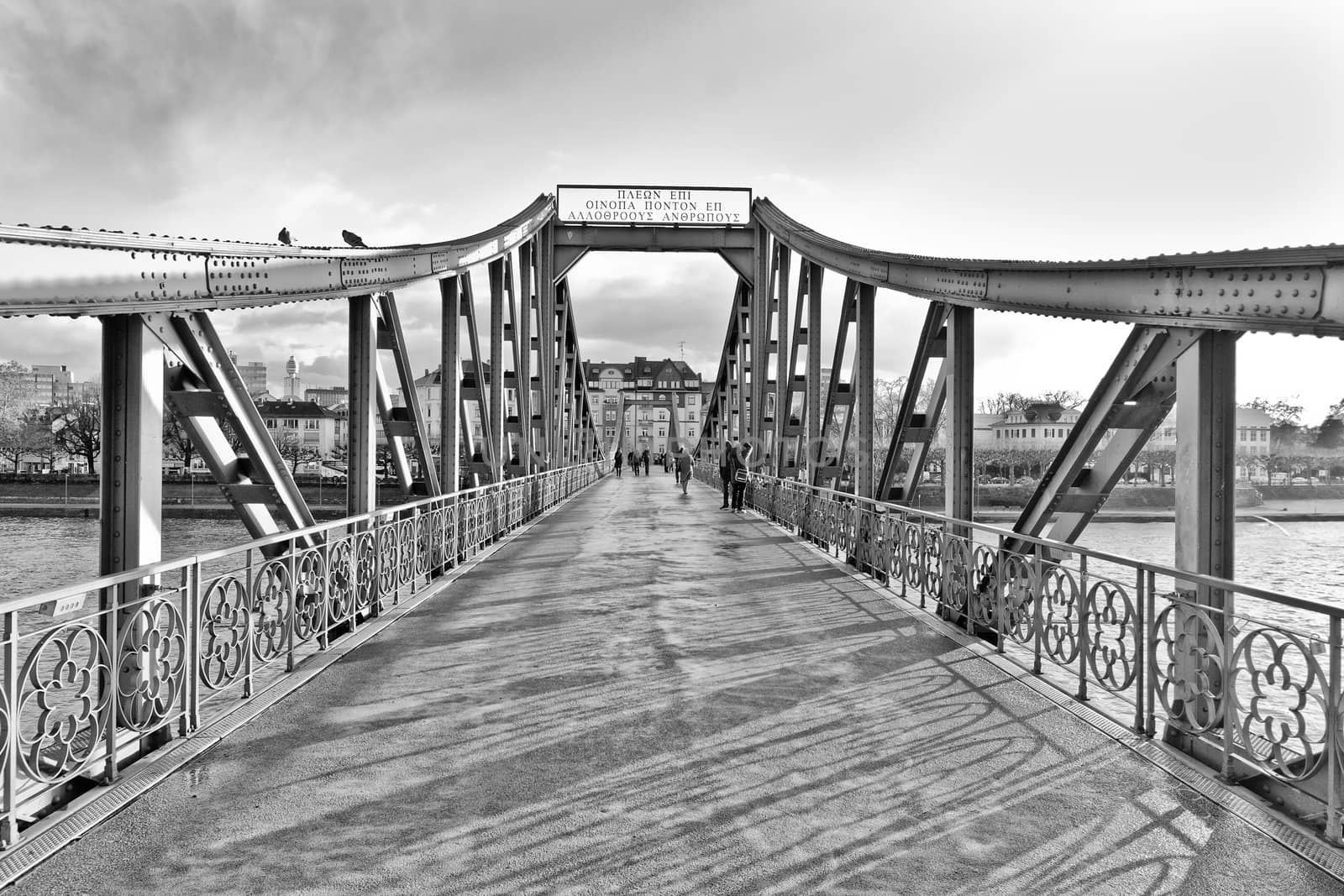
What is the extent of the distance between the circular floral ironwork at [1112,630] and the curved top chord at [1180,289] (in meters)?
1.40

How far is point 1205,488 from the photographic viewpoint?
3938mm

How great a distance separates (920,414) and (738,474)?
12.2 m

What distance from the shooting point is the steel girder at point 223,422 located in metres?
4.61

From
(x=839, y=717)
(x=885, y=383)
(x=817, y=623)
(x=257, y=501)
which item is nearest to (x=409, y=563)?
(x=257, y=501)

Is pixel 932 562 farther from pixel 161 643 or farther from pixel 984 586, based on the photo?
pixel 161 643

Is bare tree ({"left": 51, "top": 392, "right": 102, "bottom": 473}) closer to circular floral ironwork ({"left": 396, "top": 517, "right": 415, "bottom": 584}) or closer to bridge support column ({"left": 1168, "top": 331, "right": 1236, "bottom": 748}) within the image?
circular floral ironwork ({"left": 396, "top": 517, "right": 415, "bottom": 584})

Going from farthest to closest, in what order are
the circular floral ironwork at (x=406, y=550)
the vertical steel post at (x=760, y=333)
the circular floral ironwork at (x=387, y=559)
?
the vertical steel post at (x=760, y=333) → the circular floral ironwork at (x=406, y=550) → the circular floral ironwork at (x=387, y=559)

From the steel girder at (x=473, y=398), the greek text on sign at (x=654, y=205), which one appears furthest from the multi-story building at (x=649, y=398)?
the steel girder at (x=473, y=398)

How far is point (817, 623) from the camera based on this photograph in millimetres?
6836

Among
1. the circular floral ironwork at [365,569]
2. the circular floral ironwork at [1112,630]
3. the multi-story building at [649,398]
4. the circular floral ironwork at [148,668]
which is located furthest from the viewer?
the multi-story building at [649,398]

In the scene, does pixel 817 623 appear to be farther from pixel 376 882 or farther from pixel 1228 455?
pixel 376 882

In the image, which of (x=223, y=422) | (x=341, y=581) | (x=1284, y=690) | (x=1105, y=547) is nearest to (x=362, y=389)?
(x=341, y=581)

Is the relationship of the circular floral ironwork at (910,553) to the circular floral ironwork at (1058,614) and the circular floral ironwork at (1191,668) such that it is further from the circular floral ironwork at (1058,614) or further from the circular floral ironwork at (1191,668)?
the circular floral ironwork at (1191,668)

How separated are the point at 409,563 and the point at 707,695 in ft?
14.4
